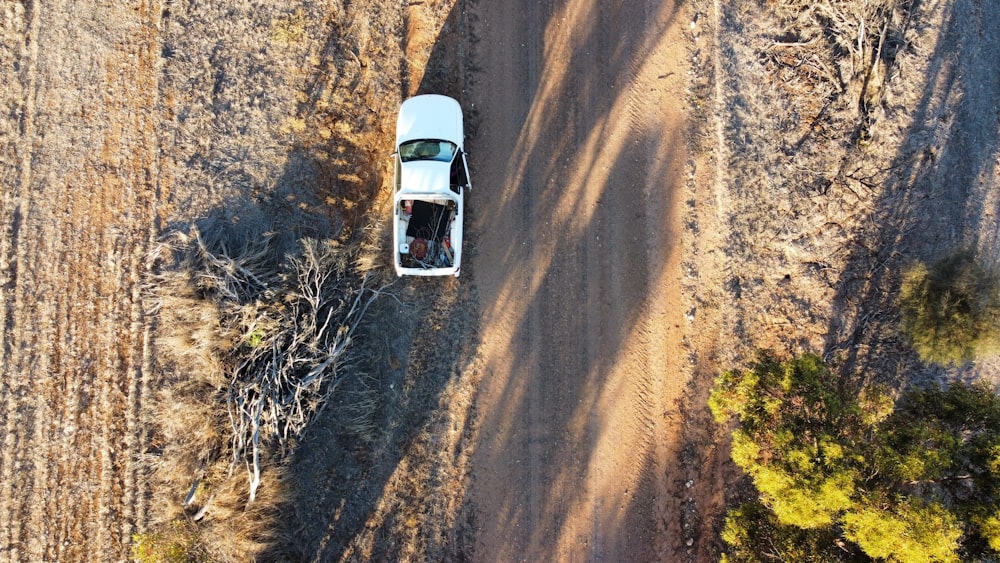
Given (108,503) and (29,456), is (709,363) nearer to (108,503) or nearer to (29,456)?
(108,503)

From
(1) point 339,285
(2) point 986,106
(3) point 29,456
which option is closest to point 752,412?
(1) point 339,285

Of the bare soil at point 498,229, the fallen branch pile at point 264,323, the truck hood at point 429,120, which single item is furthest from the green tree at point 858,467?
the fallen branch pile at point 264,323

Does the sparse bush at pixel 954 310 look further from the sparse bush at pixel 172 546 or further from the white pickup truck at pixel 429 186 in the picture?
the sparse bush at pixel 172 546

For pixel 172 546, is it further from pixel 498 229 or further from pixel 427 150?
pixel 427 150

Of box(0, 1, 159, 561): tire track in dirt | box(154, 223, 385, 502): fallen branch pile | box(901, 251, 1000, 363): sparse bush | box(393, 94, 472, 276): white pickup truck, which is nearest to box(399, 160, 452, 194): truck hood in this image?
box(393, 94, 472, 276): white pickup truck

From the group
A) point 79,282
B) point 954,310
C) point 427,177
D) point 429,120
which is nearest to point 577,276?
point 427,177

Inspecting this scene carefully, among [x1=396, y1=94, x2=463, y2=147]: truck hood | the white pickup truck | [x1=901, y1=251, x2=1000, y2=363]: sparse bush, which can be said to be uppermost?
[x1=396, y1=94, x2=463, y2=147]: truck hood

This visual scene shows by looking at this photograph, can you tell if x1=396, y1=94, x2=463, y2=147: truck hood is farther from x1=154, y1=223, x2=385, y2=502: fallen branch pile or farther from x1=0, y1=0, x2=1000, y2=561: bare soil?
x1=154, y1=223, x2=385, y2=502: fallen branch pile
